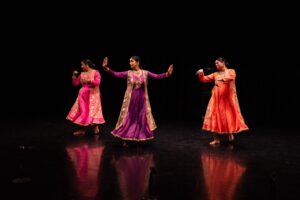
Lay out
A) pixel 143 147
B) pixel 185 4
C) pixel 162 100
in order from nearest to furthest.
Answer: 1. pixel 143 147
2. pixel 185 4
3. pixel 162 100

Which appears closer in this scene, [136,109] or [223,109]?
[136,109]

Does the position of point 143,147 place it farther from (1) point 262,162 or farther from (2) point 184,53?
(2) point 184,53

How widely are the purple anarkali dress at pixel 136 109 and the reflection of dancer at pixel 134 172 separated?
1.04 ft

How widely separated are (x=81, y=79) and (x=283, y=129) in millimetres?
3819

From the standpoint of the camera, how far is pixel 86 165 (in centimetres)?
430

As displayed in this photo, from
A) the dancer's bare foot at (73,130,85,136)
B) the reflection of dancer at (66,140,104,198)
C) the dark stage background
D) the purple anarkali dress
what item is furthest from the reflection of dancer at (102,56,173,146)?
the dark stage background

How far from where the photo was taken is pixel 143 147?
211 inches

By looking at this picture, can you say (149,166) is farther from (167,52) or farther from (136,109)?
(167,52)

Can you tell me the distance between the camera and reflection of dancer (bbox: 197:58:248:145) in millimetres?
5492

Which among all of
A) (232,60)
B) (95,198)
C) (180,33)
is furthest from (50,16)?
(95,198)

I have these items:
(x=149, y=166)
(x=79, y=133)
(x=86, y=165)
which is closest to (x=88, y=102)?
(x=79, y=133)

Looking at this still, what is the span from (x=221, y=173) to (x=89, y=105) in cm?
285

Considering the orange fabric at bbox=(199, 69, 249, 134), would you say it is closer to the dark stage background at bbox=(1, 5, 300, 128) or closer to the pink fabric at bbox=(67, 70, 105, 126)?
the pink fabric at bbox=(67, 70, 105, 126)

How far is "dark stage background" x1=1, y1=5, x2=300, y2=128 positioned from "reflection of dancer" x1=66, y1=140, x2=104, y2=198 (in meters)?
2.97
